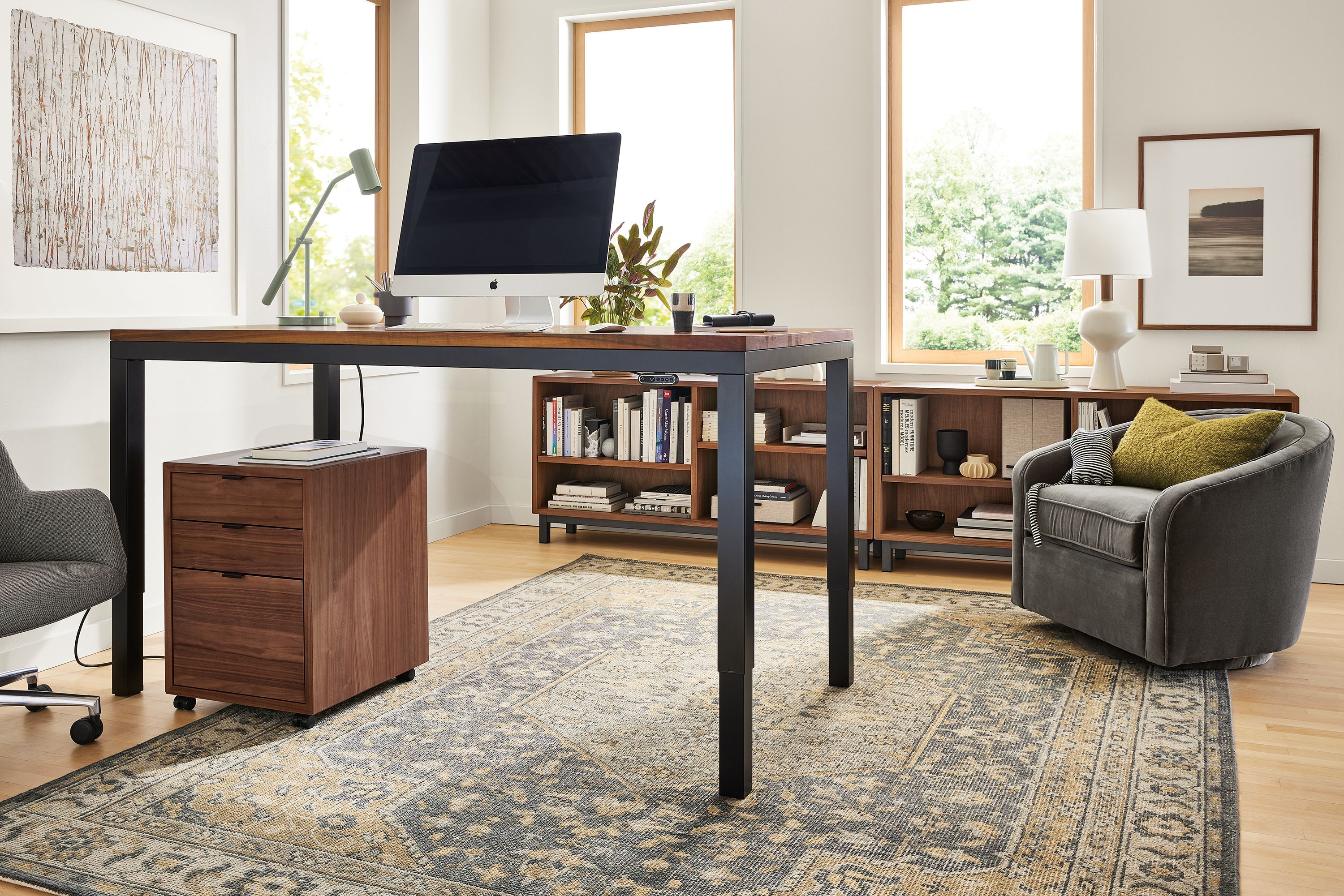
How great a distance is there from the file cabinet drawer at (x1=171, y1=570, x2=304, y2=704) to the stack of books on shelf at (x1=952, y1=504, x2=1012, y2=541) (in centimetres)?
271

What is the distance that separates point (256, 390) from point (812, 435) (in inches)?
86.6

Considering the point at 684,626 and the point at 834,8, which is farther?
the point at 834,8

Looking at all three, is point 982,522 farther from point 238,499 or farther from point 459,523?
point 238,499

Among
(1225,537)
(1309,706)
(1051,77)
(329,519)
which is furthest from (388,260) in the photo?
(1309,706)

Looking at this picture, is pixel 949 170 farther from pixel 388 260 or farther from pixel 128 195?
pixel 128 195

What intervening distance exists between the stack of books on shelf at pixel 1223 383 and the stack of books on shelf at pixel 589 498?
7.75ft

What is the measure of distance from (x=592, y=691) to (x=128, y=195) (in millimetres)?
2068

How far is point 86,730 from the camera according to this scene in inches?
103

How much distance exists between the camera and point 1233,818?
222 cm

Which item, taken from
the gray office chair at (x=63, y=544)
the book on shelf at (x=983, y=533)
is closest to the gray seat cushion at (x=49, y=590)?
the gray office chair at (x=63, y=544)

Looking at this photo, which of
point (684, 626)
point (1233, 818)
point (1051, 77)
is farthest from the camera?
point (1051, 77)

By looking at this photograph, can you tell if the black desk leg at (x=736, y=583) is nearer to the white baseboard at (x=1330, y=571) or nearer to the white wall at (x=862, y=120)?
the white wall at (x=862, y=120)

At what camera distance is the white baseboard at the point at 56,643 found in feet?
10.2

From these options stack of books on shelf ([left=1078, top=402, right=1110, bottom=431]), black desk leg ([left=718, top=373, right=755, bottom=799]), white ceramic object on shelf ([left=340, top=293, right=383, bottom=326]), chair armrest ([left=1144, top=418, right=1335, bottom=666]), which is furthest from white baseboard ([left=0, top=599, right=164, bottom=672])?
stack of books on shelf ([left=1078, top=402, right=1110, bottom=431])
